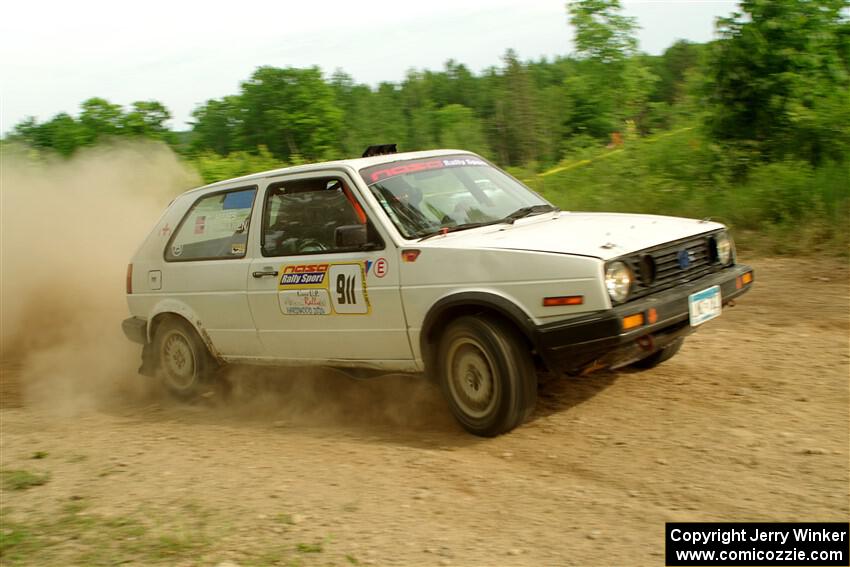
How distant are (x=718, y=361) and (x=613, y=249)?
1968 millimetres

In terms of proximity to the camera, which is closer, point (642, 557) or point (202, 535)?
point (642, 557)

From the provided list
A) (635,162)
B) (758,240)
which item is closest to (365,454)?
(758,240)

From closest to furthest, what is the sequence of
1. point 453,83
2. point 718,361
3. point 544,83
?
point 718,361 → point 544,83 → point 453,83

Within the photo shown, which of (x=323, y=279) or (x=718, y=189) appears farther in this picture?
(x=718, y=189)

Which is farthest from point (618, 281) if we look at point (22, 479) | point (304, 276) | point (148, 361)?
point (148, 361)

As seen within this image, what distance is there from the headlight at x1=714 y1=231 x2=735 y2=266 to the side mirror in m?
2.26

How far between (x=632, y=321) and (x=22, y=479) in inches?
147

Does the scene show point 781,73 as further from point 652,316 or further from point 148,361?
point 148,361

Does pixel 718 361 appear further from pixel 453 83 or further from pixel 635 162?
pixel 453 83

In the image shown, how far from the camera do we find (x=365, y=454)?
489cm

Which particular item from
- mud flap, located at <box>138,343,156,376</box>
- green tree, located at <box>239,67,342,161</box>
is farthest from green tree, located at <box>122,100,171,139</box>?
mud flap, located at <box>138,343,156,376</box>

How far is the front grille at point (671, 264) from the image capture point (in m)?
4.46

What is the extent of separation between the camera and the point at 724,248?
521cm

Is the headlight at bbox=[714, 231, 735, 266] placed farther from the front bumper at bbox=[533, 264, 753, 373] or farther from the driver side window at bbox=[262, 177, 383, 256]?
the driver side window at bbox=[262, 177, 383, 256]
